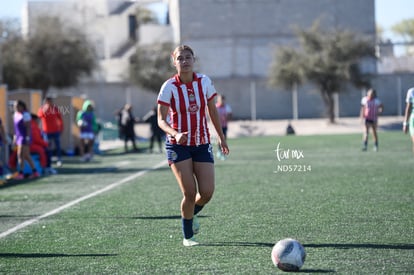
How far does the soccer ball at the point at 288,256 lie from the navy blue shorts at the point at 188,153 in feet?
6.14

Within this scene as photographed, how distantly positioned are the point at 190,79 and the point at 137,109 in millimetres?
51941

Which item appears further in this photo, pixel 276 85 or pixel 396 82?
pixel 396 82

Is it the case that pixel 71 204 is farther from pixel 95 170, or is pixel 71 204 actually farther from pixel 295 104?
pixel 295 104

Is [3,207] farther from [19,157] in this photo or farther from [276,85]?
[276,85]

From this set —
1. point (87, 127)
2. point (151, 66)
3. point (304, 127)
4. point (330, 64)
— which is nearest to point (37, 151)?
point (87, 127)

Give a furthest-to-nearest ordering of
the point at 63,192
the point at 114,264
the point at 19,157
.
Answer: the point at 19,157, the point at 63,192, the point at 114,264

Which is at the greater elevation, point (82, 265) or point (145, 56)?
point (145, 56)

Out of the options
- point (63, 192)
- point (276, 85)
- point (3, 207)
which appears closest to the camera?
point (3, 207)

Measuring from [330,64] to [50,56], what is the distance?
59.4 feet

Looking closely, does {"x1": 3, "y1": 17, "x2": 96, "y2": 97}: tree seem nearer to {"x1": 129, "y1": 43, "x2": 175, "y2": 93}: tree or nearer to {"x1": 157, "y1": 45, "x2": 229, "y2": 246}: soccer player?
{"x1": 129, "y1": 43, "x2": 175, "y2": 93}: tree

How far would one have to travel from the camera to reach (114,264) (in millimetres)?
7828

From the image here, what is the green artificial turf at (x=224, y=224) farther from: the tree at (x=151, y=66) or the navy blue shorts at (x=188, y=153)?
the tree at (x=151, y=66)

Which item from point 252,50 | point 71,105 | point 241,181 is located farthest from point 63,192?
point 252,50

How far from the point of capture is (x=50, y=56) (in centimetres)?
5194
